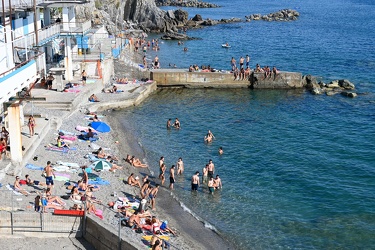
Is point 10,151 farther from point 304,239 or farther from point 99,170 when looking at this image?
point 304,239

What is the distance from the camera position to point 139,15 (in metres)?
95.2

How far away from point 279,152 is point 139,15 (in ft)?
216

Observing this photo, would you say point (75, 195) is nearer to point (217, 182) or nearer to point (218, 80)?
point (217, 182)

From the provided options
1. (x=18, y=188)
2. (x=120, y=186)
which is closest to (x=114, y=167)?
(x=120, y=186)

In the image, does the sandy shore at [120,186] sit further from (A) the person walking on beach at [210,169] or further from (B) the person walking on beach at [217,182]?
(A) the person walking on beach at [210,169]

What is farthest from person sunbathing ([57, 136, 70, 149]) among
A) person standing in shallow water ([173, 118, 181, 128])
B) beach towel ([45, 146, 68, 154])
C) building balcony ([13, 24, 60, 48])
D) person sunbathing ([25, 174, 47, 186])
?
person standing in shallow water ([173, 118, 181, 128])

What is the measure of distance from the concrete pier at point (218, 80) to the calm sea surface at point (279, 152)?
1.01 m

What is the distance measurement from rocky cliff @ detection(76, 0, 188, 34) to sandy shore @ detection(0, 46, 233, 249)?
1982 inches

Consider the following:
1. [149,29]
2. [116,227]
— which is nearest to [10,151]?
[116,227]

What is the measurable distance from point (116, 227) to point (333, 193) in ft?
40.9

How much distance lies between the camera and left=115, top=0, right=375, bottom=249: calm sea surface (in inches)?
983

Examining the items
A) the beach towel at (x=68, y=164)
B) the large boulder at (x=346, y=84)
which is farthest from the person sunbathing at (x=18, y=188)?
the large boulder at (x=346, y=84)

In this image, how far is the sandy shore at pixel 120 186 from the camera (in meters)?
22.5

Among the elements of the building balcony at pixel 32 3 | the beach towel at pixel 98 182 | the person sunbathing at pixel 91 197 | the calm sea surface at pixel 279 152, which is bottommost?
the calm sea surface at pixel 279 152
